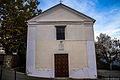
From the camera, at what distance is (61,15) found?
10000 mm

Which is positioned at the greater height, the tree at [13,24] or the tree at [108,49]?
the tree at [13,24]

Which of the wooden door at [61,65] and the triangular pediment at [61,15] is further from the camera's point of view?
the triangular pediment at [61,15]

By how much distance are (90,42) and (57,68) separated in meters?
4.13

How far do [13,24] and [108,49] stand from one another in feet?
52.3

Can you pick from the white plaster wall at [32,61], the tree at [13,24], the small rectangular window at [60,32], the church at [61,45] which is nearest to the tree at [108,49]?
the church at [61,45]

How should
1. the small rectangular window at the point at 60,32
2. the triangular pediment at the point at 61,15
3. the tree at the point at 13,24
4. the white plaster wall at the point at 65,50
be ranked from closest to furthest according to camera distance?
1. the white plaster wall at the point at 65,50
2. the small rectangular window at the point at 60,32
3. the triangular pediment at the point at 61,15
4. the tree at the point at 13,24

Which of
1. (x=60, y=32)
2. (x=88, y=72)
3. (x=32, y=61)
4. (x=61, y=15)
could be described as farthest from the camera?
(x=61, y=15)

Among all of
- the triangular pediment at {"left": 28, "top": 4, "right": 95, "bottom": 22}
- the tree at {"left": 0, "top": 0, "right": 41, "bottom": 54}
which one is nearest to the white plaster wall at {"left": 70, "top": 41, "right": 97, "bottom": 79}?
the triangular pediment at {"left": 28, "top": 4, "right": 95, "bottom": 22}

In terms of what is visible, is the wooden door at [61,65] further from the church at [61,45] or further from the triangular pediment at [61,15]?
the triangular pediment at [61,15]

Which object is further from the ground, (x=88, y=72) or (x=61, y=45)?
(x=61, y=45)

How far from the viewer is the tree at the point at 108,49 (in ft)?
50.2

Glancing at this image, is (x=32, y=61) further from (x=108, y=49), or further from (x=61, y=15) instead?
(x=108, y=49)

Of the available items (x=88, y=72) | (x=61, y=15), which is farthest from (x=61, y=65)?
(x=61, y=15)

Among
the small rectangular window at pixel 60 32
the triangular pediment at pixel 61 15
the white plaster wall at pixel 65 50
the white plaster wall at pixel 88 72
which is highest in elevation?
the triangular pediment at pixel 61 15
